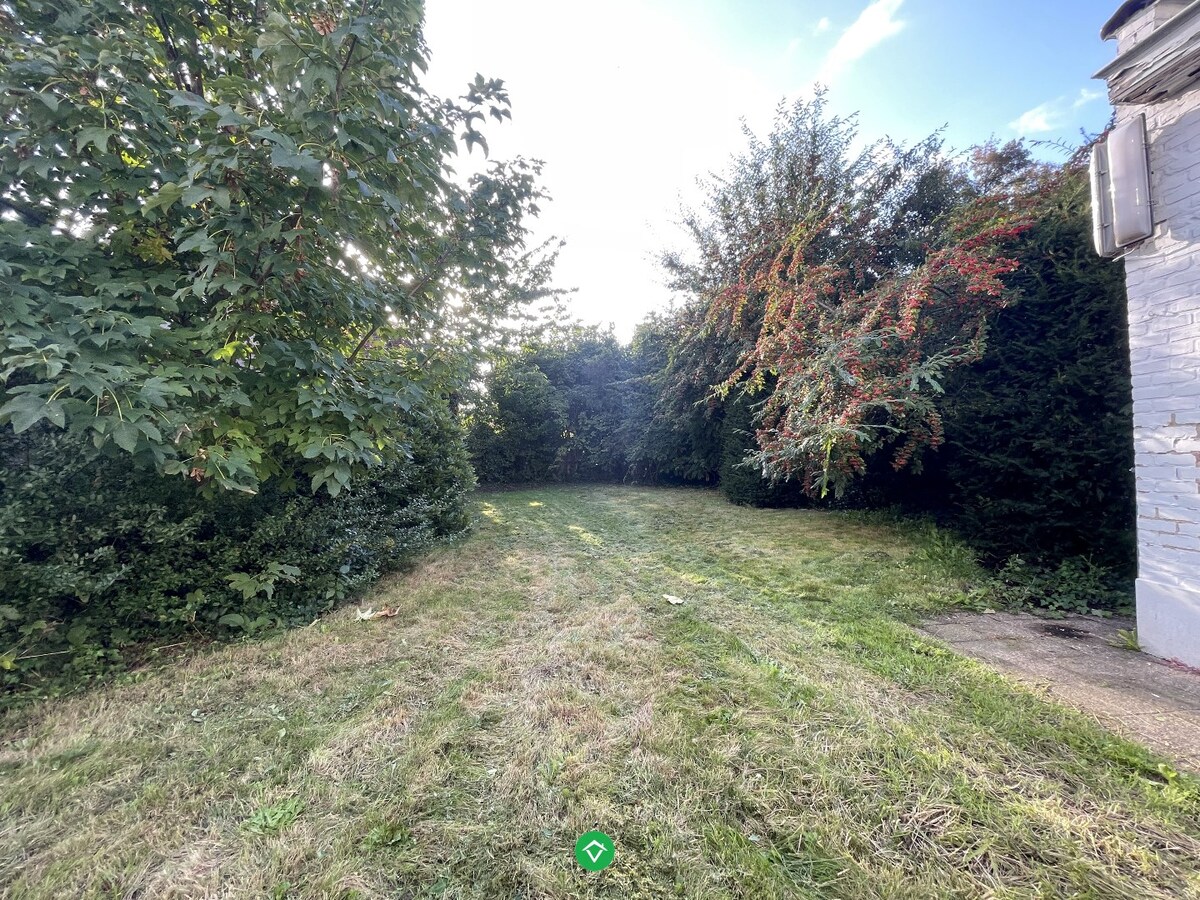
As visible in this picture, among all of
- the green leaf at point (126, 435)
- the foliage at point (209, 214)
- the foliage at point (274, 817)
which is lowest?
the foliage at point (274, 817)

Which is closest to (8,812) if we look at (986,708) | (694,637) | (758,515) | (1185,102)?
(694,637)

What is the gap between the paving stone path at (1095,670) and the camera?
1.81 metres

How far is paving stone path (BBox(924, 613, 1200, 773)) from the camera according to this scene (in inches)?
71.1

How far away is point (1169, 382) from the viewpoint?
2396 millimetres

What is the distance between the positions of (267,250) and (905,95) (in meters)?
7.36

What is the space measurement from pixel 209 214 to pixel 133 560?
6.49 ft

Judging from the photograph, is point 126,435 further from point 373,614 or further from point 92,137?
point 373,614

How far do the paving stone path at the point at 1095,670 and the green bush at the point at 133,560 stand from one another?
4.43 m

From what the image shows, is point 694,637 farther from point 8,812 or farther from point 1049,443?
point 1049,443

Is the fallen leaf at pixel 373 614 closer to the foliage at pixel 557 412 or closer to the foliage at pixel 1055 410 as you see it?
the foliage at pixel 1055 410

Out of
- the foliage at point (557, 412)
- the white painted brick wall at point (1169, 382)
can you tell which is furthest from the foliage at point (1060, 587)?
the foliage at point (557, 412)

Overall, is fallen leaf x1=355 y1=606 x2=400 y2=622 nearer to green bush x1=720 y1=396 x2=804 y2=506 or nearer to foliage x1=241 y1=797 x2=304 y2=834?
foliage x1=241 y1=797 x2=304 y2=834

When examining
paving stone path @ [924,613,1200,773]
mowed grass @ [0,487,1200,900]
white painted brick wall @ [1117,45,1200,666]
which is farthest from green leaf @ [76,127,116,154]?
white painted brick wall @ [1117,45,1200,666]

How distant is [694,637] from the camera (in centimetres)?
285
